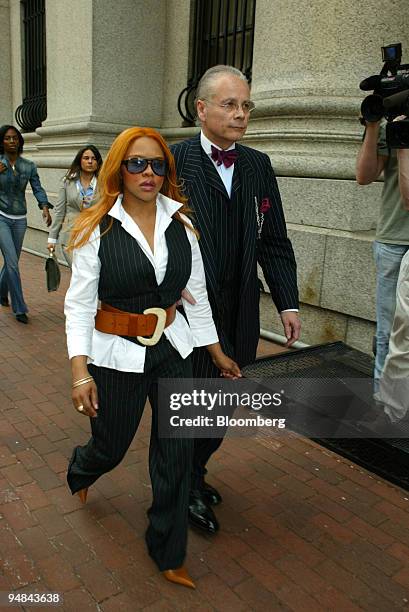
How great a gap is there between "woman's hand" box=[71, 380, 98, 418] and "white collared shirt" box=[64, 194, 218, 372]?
13 centimetres

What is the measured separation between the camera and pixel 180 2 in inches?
339

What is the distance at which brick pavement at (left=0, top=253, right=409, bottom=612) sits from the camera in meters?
2.52

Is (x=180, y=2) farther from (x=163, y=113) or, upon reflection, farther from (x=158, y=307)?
(x=158, y=307)

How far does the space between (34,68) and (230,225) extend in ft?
37.9

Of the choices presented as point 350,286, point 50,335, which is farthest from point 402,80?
point 50,335

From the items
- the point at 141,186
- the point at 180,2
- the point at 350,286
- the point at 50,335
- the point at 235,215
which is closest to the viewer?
the point at 141,186

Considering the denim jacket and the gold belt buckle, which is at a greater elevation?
the denim jacket

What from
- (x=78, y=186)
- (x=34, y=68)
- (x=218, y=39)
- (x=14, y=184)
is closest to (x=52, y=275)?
(x=78, y=186)

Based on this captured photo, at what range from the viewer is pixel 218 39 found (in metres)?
8.04

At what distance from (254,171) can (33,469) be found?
7.17 ft

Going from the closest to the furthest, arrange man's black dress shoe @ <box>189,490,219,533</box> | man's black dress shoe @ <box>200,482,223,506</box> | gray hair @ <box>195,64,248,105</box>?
1. gray hair @ <box>195,64,248,105</box>
2. man's black dress shoe @ <box>189,490,219,533</box>
3. man's black dress shoe @ <box>200,482,223,506</box>

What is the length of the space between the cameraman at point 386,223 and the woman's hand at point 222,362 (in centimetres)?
160

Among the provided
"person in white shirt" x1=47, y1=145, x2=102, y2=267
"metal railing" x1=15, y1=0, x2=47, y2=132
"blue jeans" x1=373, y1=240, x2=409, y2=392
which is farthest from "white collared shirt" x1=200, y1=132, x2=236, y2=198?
"metal railing" x1=15, y1=0, x2=47, y2=132

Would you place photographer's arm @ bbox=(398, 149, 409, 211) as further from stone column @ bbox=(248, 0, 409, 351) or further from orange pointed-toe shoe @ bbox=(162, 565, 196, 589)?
orange pointed-toe shoe @ bbox=(162, 565, 196, 589)
